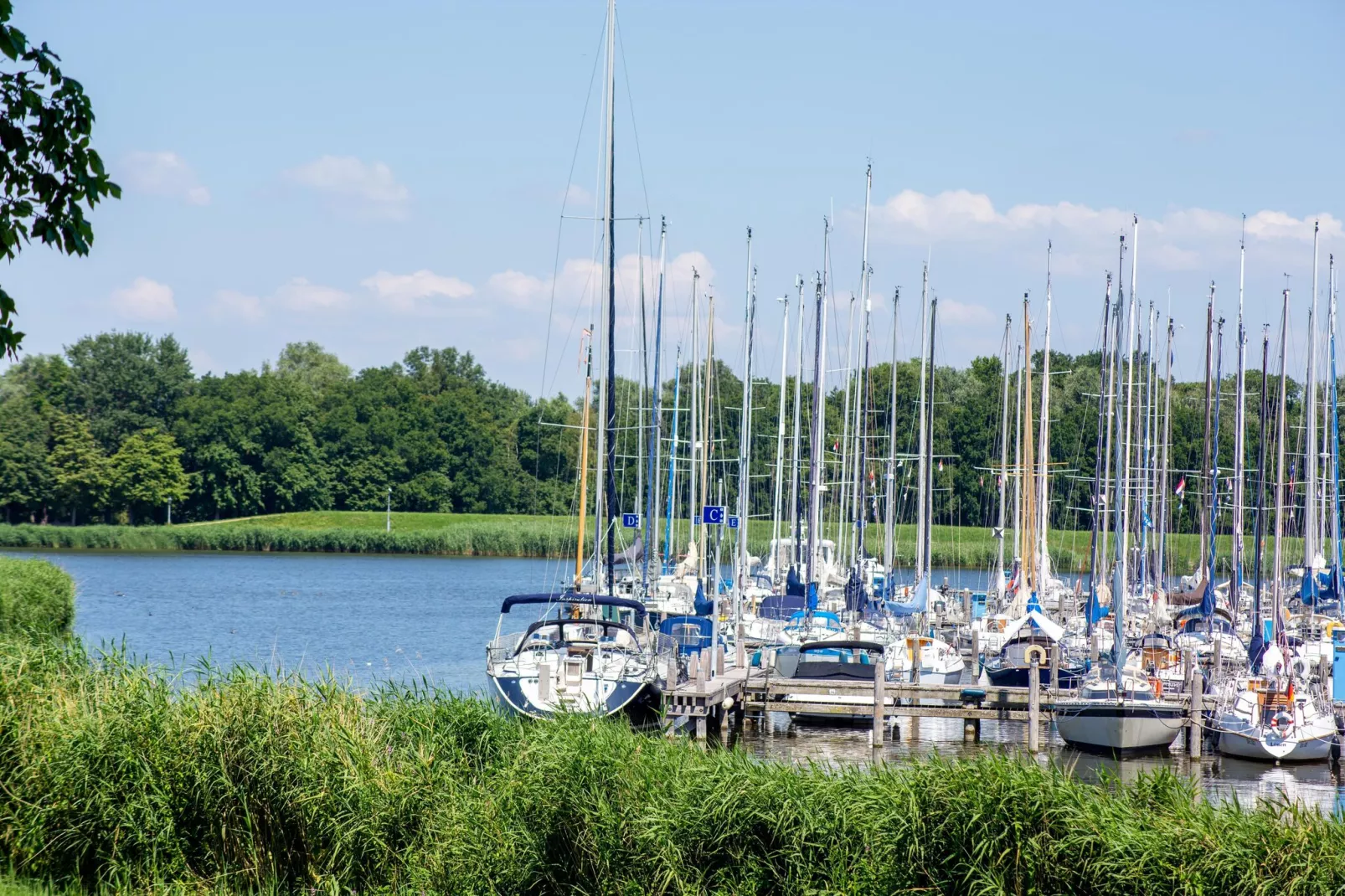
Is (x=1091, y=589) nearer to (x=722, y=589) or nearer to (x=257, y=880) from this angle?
(x=722, y=589)

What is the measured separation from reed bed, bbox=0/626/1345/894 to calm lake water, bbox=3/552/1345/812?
142 centimetres

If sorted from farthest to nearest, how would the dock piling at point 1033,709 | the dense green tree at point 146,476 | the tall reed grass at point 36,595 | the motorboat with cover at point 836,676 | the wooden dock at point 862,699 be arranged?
the dense green tree at point 146,476
the motorboat with cover at point 836,676
the tall reed grass at point 36,595
the wooden dock at point 862,699
the dock piling at point 1033,709

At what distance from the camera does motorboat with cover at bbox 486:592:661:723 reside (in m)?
24.6

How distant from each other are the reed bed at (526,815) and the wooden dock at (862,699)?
10962 millimetres

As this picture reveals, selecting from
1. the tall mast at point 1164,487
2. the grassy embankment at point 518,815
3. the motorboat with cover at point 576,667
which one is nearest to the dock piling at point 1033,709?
the motorboat with cover at point 576,667

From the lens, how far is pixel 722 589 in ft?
155

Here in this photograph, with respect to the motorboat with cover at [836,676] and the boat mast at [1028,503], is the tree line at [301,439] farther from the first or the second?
the motorboat with cover at [836,676]

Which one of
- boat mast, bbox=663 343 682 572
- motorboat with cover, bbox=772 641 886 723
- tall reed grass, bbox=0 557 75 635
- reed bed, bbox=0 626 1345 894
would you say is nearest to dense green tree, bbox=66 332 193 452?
boat mast, bbox=663 343 682 572

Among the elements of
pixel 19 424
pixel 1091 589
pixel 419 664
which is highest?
pixel 19 424

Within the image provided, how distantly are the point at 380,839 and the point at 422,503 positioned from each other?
4115 inches

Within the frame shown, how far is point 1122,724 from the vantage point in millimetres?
27172

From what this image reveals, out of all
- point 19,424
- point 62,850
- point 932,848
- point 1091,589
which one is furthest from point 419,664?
point 19,424

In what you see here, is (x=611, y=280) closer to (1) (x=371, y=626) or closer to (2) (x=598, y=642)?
(2) (x=598, y=642)

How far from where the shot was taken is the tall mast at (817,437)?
39656 millimetres
